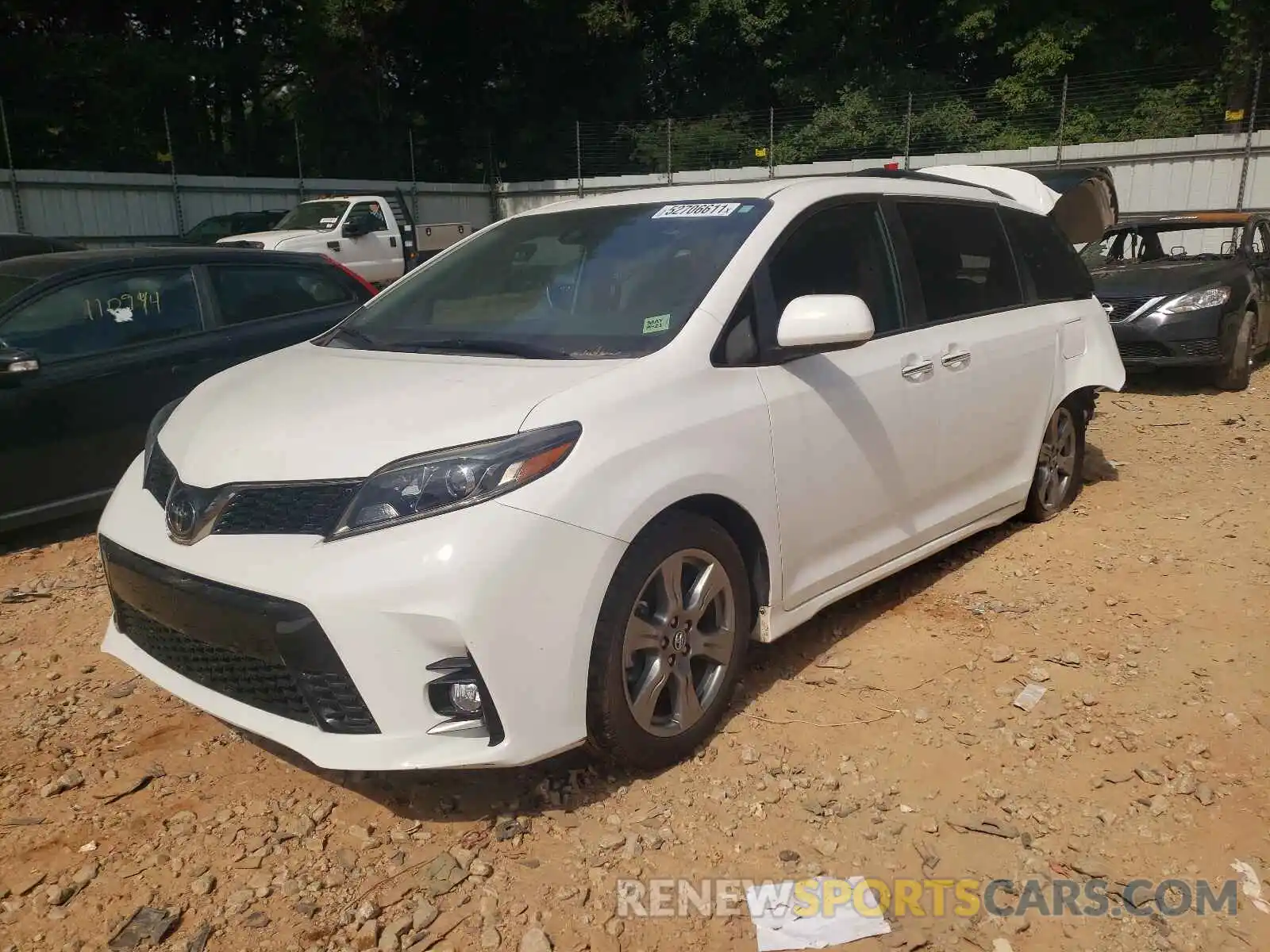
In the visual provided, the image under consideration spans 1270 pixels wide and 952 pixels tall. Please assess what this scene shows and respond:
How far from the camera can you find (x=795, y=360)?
3320 mm

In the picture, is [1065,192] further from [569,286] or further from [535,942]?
[535,942]

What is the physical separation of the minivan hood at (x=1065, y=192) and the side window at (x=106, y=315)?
497 centimetres

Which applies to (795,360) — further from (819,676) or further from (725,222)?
(819,676)

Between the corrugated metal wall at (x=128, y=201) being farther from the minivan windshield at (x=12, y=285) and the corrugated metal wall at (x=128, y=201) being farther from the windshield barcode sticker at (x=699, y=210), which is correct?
the windshield barcode sticker at (x=699, y=210)

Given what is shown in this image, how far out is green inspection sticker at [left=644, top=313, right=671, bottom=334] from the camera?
309 centimetres

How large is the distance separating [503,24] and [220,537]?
33.4m

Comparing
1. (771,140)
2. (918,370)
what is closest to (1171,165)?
(771,140)

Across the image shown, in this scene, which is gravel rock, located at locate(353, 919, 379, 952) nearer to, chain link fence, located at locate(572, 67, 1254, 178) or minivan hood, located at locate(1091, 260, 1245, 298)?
minivan hood, located at locate(1091, 260, 1245, 298)

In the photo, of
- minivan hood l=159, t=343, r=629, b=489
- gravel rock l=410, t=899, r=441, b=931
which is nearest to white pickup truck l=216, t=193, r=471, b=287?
minivan hood l=159, t=343, r=629, b=489

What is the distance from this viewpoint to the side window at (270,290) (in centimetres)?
597

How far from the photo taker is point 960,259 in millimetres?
4250

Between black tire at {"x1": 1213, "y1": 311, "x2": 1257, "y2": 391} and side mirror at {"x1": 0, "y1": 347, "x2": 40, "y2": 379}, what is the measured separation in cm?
858

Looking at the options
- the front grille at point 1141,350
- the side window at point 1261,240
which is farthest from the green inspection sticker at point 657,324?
the side window at point 1261,240

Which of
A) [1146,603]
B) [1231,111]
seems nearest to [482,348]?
[1146,603]
